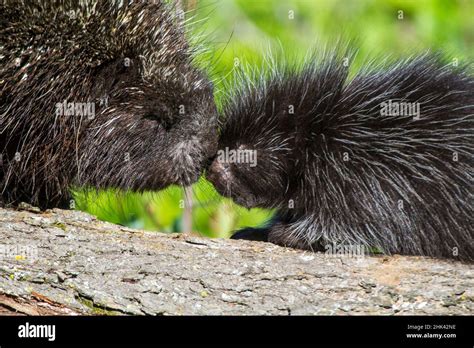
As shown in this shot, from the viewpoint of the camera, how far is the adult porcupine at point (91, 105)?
10.9 feet

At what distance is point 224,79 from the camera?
12.7 ft

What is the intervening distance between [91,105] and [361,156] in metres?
1.16

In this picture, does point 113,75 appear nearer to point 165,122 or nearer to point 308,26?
point 165,122

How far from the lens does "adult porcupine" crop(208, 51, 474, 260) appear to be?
3.22 m

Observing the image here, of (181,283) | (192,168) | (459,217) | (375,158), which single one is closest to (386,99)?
(375,158)

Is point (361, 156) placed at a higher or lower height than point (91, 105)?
lower

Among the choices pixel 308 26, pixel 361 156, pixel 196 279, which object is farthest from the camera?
pixel 308 26

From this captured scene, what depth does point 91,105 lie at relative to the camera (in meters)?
3.39

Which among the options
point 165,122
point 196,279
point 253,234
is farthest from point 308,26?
point 196,279

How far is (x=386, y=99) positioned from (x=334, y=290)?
91cm

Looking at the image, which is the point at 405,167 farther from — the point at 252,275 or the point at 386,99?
the point at 252,275

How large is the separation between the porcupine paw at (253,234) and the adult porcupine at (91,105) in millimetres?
443

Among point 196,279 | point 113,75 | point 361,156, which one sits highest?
point 113,75

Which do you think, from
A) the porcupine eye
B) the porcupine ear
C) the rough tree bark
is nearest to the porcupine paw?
the rough tree bark
